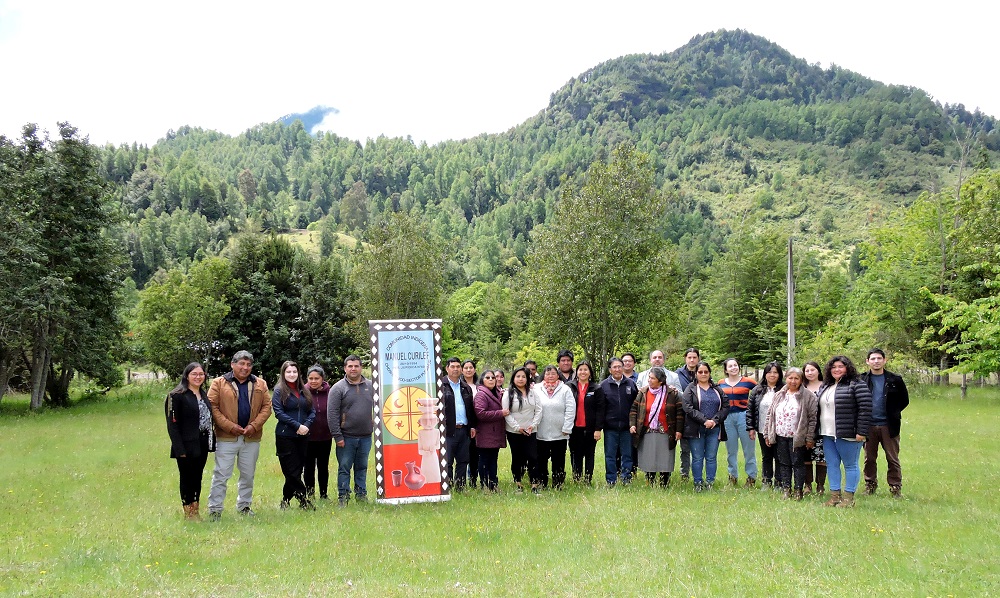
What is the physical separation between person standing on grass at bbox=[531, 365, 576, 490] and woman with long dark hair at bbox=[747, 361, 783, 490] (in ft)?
8.87

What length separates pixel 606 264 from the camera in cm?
2336

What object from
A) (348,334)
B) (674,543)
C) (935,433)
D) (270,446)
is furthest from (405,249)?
(674,543)

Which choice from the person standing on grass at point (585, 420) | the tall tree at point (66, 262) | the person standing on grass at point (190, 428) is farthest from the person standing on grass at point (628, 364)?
the tall tree at point (66, 262)

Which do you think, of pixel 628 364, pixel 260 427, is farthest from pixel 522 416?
pixel 260 427

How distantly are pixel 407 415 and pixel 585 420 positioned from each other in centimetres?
290

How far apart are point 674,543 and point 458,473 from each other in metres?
4.35

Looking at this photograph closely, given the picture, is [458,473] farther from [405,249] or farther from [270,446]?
[405,249]

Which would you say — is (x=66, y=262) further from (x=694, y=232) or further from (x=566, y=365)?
(x=694, y=232)

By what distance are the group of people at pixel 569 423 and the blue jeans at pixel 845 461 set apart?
2 cm

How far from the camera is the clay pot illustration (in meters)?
9.98

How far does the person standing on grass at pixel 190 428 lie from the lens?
8.77 metres

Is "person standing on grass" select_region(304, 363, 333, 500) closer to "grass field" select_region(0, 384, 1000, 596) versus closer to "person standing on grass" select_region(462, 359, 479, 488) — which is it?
"grass field" select_region(0, 384, 1000, 596)

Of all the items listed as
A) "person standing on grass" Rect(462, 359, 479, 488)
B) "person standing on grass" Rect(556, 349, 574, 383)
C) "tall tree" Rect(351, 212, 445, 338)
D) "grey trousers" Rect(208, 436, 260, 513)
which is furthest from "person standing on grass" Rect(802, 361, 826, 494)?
"tall tree" Rect(351, 212, 445, 338)

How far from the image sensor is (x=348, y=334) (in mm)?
42688
